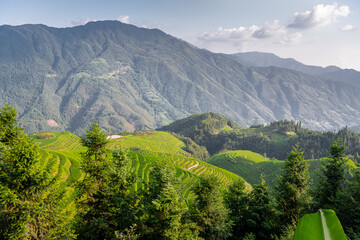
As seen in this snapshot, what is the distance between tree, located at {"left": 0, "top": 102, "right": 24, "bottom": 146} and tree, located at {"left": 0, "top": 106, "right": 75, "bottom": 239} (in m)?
3.09

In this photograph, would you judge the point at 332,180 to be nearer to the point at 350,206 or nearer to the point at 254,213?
the point at 350,206

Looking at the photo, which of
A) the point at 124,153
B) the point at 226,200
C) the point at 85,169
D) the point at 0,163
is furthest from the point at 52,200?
the point at 226,200

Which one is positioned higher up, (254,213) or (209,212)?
(209,212)

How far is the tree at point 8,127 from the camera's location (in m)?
21.2

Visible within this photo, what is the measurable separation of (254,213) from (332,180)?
A: 36.5 ft

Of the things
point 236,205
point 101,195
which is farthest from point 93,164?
point 236,205

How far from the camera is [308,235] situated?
8.74 feet

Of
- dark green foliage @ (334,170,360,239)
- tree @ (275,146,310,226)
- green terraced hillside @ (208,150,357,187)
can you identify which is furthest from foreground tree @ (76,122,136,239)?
green terraced hillside @ (208,150,357,187)

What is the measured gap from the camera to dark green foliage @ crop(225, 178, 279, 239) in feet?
92.0

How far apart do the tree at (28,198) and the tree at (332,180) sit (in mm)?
29769

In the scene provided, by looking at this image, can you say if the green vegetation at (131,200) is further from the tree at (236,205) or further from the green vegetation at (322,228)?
the green vegetation at (322,228)

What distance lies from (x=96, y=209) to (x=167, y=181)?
8231mm

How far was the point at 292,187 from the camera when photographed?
88.0 ft

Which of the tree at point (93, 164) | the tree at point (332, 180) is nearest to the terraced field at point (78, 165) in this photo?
the tree at point (93, 164)
